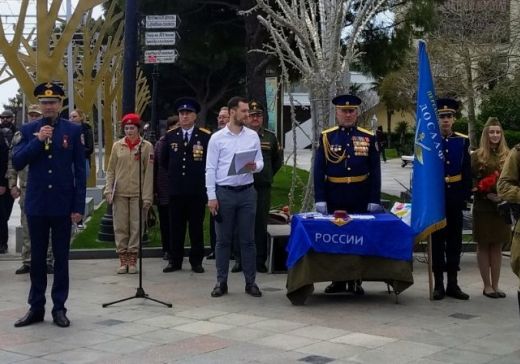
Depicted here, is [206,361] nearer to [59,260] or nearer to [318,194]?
[59,260]

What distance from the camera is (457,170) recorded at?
28.6 ft

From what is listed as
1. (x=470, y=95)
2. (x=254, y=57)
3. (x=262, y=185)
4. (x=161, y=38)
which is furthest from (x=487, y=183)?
(x=470, y=95)

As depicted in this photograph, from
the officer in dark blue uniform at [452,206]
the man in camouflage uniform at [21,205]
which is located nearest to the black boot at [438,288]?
the officer in dark blue uniform at [452,206]

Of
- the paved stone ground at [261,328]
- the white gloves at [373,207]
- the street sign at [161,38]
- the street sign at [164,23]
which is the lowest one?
the paved stone ground at [261,328]

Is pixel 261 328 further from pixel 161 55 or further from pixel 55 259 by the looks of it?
pixel 161 55

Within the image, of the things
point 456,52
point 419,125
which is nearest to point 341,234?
point 419,125

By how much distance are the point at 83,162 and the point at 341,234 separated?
2.57m

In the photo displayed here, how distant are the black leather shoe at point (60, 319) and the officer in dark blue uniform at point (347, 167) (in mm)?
2685

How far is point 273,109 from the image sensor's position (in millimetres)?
17312

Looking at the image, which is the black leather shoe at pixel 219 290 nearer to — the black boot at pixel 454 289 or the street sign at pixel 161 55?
the black boot at pixel 454 289

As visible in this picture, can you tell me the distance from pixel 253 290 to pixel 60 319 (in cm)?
219

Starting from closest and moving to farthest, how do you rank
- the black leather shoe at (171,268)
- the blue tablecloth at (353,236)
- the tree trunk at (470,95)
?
the blue tablecloth at (353,236)
the black leather shoe at (171,268)
the tree trunk at (470,95)

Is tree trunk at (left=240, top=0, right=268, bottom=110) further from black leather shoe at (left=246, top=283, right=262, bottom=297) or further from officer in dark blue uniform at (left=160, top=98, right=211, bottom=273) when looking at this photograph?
black leather shoe at (left=246, top=283, right=262, bottom=297)

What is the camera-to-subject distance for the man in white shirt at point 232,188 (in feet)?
29.1
